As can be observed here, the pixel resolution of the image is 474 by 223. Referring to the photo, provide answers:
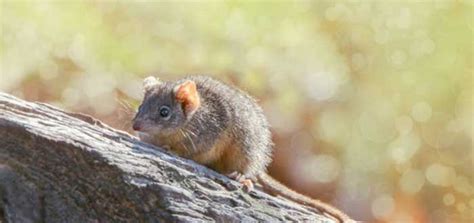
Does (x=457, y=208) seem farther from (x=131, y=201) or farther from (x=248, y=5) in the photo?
(x=131, y=201)

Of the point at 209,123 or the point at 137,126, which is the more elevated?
the point at 209,123

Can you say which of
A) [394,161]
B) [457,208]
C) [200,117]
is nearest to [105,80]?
[394,161]

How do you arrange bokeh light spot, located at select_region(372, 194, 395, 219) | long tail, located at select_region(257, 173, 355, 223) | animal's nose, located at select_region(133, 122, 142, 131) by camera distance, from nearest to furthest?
animal's nose, located at select_region(133, 122, 142, 131) < long tail, located at select_region(257, 173, 355, 223) < bokeh light spot, located at select_region(372, 194, 395, 219)

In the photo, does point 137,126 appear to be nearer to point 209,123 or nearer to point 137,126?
point 137,126

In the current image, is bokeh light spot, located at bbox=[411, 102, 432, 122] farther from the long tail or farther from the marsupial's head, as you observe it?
the marsupial's head

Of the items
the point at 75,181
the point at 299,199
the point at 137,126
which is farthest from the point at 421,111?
the point at 75,181

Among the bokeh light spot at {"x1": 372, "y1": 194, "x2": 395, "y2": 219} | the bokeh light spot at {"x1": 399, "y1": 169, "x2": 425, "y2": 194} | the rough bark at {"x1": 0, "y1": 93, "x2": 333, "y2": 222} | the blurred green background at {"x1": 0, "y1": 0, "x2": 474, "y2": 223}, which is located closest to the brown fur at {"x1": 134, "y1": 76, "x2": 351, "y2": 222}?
the rough bark at {"x1": 0, "y1": 93, "x2": 333, "y2": 222}

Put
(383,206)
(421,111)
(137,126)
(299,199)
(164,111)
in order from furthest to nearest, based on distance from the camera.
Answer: (421,111) → (383,206) → (299,199) → (164,111) → (137,126)

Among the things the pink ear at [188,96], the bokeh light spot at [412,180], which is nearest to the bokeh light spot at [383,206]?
the bokeh light spot at [412,180]
